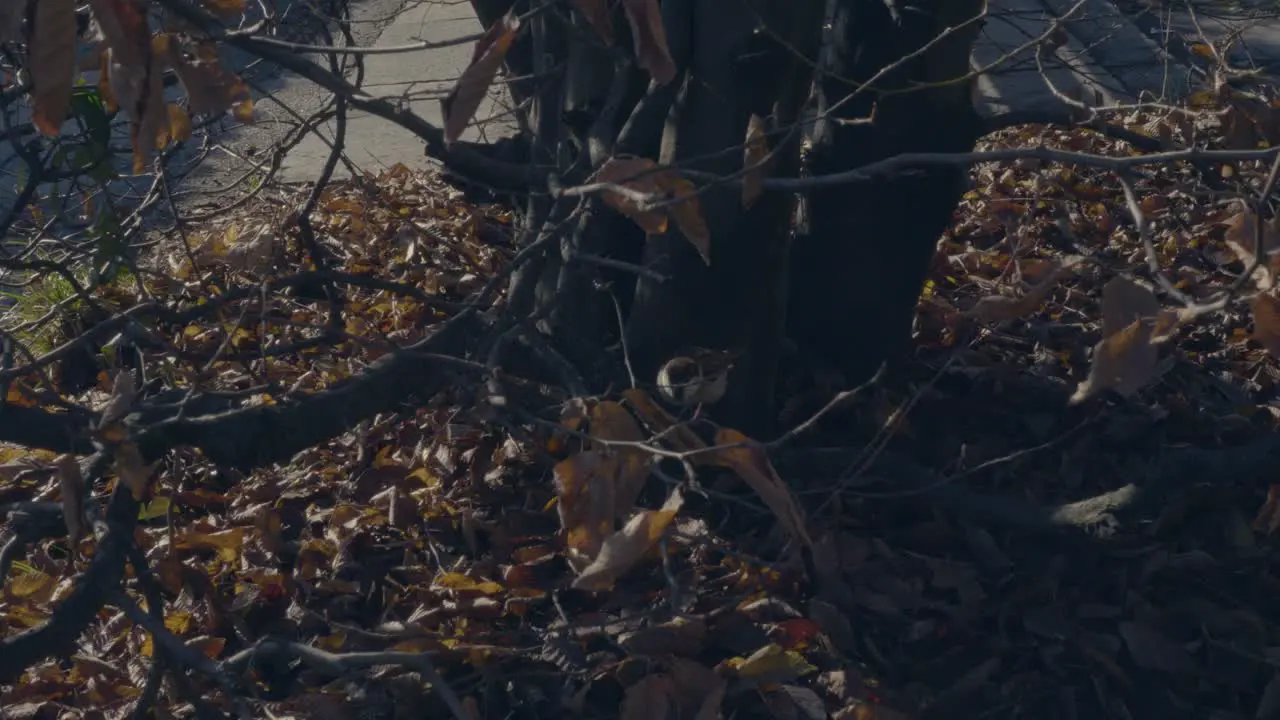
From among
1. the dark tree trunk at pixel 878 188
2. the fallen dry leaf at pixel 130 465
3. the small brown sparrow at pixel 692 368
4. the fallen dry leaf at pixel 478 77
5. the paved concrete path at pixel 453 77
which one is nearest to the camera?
the fallen dry leaf at pixel 478 77

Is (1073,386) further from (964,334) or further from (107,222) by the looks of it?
(107,222)

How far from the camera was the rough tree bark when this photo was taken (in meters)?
2.90

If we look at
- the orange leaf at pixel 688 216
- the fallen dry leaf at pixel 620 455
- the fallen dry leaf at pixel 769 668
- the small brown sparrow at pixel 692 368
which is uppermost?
the orange leaf at pixel 688 216

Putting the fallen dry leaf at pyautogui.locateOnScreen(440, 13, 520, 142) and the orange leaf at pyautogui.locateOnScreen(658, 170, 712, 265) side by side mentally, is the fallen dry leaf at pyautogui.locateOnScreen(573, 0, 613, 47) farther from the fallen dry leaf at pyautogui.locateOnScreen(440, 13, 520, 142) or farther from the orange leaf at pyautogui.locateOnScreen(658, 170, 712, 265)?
the orange leaf at pyautogui.locateOnScreen(658, 170, 712, 265)

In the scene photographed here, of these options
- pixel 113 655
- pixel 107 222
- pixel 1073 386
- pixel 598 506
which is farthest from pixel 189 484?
pixel 1073 386

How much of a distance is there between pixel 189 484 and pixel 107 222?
112 cm

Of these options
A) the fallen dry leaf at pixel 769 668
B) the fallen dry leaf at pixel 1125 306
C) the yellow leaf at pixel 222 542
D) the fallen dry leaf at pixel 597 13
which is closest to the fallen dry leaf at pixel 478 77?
the fallen dry leaf at pixel 597 13

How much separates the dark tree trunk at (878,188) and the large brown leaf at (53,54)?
6.44 ft

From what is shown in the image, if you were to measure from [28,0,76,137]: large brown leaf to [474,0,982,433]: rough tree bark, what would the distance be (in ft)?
4.23

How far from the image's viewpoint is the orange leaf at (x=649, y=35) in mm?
1704

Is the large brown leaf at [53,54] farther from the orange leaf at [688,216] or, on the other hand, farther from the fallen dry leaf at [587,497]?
the orange leaf at [688,216]

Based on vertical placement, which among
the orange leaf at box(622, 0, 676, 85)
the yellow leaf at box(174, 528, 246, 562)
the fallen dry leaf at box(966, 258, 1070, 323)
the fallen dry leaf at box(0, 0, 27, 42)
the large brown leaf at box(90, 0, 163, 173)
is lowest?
the yellow leaf at box(174, 528, 246, 562)

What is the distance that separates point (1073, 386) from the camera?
3.70 m

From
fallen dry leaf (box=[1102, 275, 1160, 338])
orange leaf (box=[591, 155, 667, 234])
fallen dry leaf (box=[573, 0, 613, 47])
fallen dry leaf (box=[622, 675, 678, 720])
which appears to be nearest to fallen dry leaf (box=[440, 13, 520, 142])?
fallen dry leaf (box=[573, 0, 613, 47])
